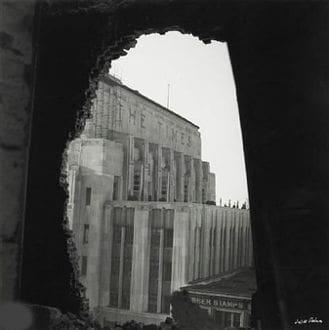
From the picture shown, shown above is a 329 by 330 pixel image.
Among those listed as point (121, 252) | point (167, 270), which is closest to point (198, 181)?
point (121, 252)

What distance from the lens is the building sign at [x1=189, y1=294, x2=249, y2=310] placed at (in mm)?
12734

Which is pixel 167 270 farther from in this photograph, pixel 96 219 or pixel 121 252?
pixel 96 219

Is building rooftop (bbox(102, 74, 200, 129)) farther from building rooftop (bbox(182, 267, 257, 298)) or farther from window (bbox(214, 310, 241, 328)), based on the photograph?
window (bbox(214, 310, 241, 328))

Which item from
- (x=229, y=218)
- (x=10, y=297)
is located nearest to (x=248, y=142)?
(x=10, y=297)

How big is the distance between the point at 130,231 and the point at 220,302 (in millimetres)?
8501

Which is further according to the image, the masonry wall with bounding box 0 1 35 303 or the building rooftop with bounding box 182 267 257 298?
the building rooftop with bounding box 182 267 257 298

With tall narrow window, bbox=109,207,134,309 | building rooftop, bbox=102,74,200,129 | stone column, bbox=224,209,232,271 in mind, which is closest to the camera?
tall narrow window, bbox=109,207,134,309

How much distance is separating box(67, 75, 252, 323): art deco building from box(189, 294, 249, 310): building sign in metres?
4.99

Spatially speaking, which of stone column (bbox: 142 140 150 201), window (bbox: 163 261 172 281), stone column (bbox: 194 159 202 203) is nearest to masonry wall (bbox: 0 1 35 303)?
window (bbox: 163 261 172 281)

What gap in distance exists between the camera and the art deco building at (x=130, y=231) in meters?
19.0

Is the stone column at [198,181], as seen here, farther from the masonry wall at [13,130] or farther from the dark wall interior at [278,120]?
the dark wall interior at [278,120]

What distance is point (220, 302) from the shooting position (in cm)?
1312

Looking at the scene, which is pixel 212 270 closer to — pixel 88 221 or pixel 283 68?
pixel 88 221
